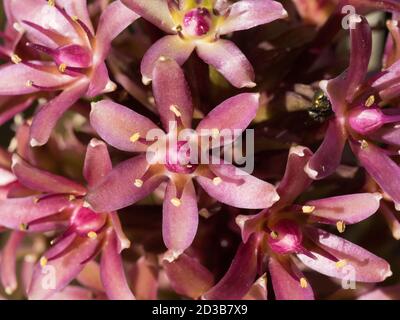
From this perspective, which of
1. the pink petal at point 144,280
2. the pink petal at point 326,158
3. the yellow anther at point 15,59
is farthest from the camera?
the pink petal at point 144,280

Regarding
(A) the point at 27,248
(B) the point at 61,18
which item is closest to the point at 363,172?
(B) the point at 61,18

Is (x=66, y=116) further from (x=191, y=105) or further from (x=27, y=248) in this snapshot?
(x=191, y=105)

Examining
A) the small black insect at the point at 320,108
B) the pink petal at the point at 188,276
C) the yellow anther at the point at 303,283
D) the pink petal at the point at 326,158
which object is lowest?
the pink petal at the point at 188,276

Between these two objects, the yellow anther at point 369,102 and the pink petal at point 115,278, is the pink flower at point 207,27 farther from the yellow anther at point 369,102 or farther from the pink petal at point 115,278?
the pink petal at point 115,278

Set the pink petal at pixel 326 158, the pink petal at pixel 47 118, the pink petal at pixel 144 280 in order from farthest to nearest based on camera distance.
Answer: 1. the pink petal at pixel 144 280
2. the pink petal at pixel 47 118
3. the pink petal at pixel 326 158

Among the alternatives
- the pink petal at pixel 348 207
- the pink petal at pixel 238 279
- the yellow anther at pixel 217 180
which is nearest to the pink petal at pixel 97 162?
the yellow anther at pixel 217 180

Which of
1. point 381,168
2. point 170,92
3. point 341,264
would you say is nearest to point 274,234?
point 341,264
